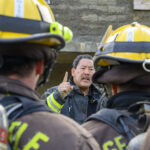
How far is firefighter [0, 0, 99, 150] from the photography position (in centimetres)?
158

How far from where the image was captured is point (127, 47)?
244cm

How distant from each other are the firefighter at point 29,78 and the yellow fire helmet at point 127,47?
59 centimetres

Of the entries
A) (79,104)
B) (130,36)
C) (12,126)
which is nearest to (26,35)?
(12,126)

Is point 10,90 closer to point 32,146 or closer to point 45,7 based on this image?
point 32,146

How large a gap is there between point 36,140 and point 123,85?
3.05 feet

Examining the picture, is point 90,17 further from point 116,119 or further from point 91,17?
point 116,119

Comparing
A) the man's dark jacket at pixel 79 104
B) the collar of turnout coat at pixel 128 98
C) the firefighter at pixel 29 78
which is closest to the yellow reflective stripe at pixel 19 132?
the firefighter at pixel 29 78

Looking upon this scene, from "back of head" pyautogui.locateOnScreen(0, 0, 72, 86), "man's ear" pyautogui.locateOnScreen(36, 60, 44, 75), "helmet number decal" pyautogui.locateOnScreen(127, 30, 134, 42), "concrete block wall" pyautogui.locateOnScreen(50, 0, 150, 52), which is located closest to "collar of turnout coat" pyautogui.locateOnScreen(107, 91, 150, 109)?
"helmet number decal" pyautogui.locateOnScreen(127, 30, 134, 42)

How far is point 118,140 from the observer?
2107 mm

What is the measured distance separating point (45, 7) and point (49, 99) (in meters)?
2.57

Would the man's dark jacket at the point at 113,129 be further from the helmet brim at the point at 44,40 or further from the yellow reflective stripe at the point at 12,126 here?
the yellow reflective stripe at the point at 12,126

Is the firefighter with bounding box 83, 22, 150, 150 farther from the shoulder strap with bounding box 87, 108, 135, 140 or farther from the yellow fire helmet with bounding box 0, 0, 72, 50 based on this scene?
the yellow fire helmet with bounding box 0, 0, 72, 50

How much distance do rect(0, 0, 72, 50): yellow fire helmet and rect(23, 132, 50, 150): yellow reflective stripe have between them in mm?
373

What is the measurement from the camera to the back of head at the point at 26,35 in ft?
5.52
